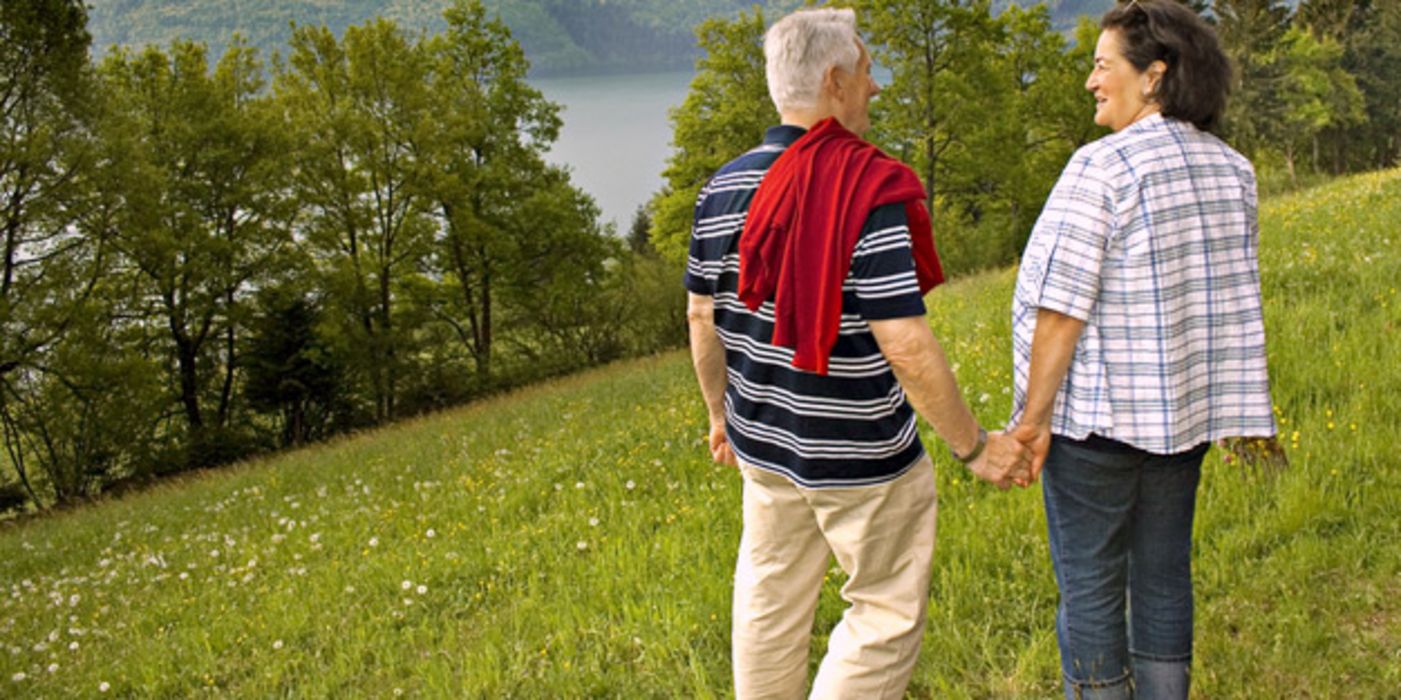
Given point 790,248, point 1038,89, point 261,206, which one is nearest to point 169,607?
point 790,248

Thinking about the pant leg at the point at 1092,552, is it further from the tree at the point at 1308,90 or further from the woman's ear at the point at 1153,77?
the tree at the point at 1308,90

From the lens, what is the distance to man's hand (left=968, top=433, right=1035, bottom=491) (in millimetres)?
2740

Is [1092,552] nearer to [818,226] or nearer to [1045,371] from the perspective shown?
[1045,371]

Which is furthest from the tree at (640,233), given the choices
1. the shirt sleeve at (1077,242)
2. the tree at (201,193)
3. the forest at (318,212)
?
the shirt sleeve at (1077,242)

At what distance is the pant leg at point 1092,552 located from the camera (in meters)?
2.65

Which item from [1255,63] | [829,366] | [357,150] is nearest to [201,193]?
[357,150]

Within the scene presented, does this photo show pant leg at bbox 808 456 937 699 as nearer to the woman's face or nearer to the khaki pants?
the khaki pants

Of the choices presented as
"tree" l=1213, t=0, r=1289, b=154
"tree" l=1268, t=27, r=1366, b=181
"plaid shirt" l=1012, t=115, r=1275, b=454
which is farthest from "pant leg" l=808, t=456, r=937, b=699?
"tree" l=1213, t=0, r=1289, b=154

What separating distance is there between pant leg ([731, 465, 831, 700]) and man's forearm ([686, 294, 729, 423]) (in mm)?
329

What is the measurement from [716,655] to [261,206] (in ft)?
82.0

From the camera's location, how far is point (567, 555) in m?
6.04

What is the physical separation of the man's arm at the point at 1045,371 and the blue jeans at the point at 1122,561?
0.25ft

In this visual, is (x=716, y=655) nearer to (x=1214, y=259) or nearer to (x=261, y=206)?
(x=1214, y=259)

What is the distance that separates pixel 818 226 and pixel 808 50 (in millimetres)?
518
